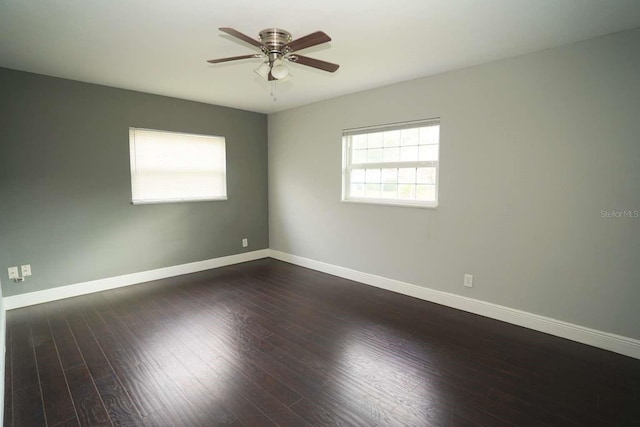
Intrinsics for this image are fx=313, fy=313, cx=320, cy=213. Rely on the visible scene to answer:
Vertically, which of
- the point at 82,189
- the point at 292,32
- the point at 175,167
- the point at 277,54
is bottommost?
the point at 82,189

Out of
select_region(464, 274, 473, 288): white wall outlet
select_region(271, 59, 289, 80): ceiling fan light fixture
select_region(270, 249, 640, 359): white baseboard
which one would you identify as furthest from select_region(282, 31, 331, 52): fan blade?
select_region(270, 249, 640, 359): white baseboard

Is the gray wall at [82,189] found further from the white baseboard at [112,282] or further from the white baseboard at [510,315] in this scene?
the white baseboard at [510,315]

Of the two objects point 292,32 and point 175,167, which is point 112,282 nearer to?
point 175,167

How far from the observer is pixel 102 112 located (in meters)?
3.70

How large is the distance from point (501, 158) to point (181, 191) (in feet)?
13.1

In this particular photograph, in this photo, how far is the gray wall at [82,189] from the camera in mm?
3230

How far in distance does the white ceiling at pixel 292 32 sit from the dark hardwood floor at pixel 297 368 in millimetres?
2447

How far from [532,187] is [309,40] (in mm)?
2288

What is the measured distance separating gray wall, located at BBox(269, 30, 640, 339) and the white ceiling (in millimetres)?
250

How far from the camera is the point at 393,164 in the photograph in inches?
148

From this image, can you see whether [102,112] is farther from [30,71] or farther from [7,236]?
[7,236]

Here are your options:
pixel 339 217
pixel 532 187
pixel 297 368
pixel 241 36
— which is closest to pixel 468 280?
pixel 532 187

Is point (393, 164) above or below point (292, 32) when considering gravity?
below

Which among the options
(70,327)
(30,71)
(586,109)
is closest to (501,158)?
(586,109)
